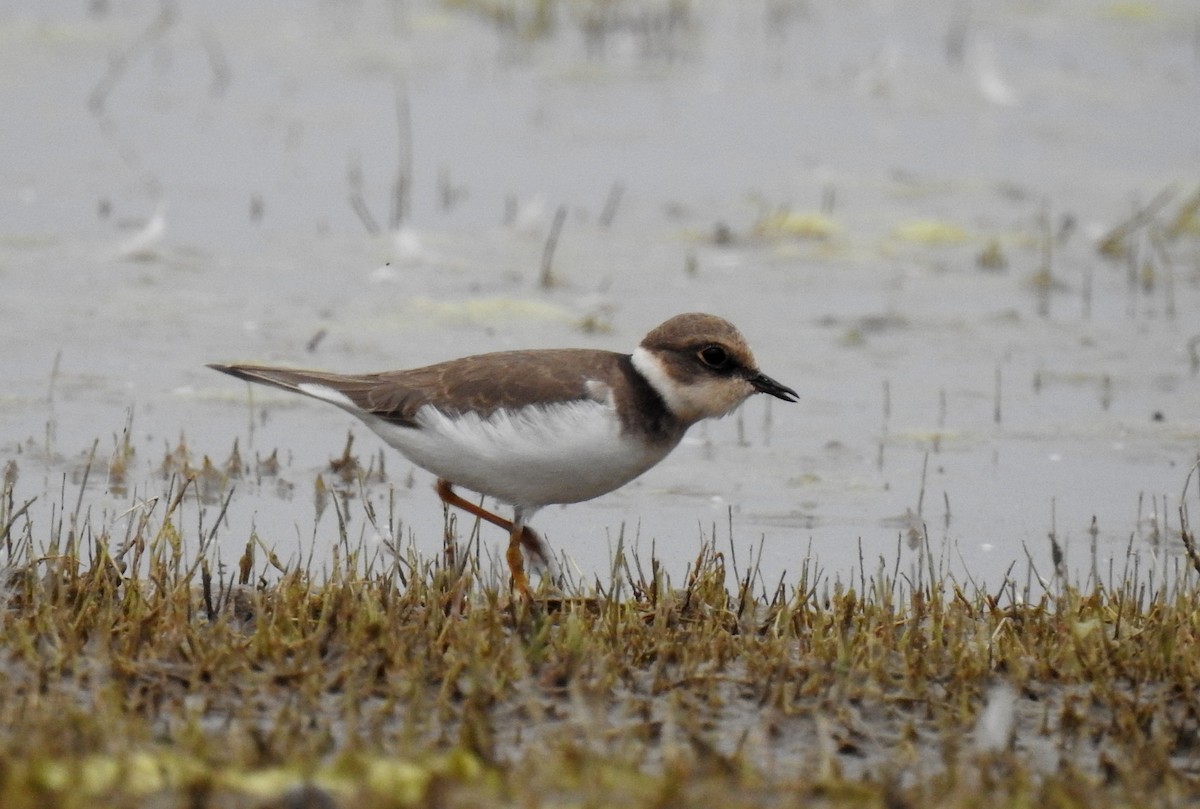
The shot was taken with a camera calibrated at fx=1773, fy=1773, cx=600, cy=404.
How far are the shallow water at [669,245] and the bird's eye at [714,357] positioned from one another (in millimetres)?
763

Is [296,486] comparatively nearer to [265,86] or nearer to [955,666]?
[955,666]

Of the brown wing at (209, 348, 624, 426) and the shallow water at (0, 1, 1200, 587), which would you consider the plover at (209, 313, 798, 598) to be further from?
the shallow water at (0, 1, 1200, 587)

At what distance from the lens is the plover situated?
6105 millimetres

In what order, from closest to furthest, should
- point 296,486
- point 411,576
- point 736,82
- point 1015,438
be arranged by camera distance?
point 411,576, point 296,486, point 1015,438, point 736,82

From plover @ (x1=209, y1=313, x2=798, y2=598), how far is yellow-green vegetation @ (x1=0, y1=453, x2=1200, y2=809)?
42 centimetres

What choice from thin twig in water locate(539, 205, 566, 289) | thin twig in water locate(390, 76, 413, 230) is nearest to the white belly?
thin twig in water locate(539, 205, 566, 289)

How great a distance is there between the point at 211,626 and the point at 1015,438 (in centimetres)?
485

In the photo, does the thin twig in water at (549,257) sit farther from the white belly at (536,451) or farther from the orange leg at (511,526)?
the white belly at (536,451)

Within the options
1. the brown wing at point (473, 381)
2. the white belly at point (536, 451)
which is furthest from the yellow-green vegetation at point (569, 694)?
the brown wing at point (473, 381)

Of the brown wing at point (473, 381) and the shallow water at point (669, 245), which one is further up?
the shallow water at point (669, 245)

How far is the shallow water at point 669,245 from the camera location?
8016mm

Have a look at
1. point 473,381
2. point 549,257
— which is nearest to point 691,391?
point 473,381

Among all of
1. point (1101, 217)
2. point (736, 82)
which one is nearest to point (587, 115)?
point (736, 82)

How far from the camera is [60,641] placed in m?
5.16
